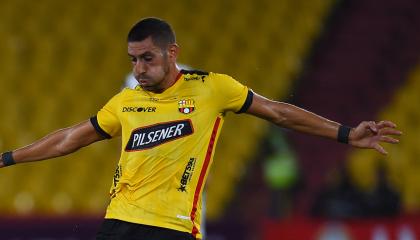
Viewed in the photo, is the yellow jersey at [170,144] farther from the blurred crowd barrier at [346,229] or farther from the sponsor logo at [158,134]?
the blurred crowd barrier at [346,229]

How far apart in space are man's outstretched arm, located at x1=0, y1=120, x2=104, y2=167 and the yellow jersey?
0.16 meters

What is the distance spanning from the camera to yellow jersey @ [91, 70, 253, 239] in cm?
507

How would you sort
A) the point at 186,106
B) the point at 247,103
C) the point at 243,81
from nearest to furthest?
the point at 186,106 < the point at 247,103 < the point at 243,81

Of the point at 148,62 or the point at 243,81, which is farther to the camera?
the point at 243,81

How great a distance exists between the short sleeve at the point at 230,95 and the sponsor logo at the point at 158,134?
0.23 m

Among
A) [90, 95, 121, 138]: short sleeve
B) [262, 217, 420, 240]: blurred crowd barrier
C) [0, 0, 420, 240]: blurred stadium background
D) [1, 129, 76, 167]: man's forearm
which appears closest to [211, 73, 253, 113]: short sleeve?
[90, 95, 121, 138]: short sleeve

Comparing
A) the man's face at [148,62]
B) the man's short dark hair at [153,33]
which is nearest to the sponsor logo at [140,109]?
the man's face at [148,62]

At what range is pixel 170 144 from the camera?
512 cm

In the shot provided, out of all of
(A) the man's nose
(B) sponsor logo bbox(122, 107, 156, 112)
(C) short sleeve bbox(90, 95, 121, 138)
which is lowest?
(C) short sleeve bbox(90, 95, 121, 138)

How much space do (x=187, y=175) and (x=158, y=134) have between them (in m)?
0.25

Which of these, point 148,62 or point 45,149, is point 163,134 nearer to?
point 148,62

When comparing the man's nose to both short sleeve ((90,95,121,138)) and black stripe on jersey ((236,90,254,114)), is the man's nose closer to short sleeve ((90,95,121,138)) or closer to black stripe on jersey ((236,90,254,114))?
short sleeve ((90,95,121,138))

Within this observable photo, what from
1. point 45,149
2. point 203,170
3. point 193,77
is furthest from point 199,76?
point 45,149

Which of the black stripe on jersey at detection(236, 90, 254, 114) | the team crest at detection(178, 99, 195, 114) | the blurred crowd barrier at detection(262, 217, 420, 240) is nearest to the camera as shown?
the team crest at detection(178, 99, 195, 114)
